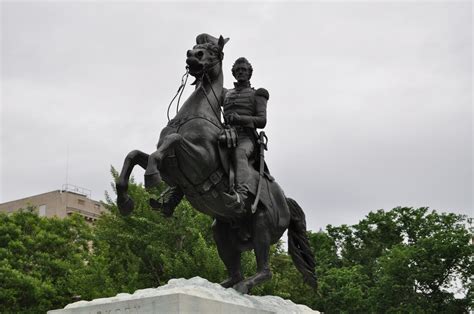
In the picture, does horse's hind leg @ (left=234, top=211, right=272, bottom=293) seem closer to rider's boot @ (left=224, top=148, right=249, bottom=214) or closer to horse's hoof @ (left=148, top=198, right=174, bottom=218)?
rider's boot @ (left=224, top=148, right=249, bottom=214)

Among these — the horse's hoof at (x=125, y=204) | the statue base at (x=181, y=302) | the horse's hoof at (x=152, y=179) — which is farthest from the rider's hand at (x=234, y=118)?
the statue base at (x=181, y=302)

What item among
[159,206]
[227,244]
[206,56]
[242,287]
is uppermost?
[206,56]

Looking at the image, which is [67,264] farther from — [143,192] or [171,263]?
[171,263]

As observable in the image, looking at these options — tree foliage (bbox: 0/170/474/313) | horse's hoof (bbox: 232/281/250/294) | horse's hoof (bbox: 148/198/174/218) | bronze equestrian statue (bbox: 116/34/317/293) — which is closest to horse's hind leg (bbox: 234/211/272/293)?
bronze equestrian statue (bbox: 116/34/317/293)

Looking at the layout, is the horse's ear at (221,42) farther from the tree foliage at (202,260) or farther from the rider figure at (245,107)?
the tree foliage at (202,260)

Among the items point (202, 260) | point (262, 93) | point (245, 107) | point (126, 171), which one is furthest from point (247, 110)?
point (202, 260)

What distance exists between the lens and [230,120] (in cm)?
1194

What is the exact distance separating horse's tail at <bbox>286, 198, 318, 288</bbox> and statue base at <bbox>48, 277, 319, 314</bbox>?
1924 millimetres

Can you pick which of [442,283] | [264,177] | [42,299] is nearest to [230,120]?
[264,177]

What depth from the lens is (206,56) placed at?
38.0 feet

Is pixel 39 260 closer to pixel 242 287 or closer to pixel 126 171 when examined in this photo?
pixel 242 287

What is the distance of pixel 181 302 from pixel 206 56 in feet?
13.1

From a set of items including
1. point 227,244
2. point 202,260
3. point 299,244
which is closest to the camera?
point 227,244

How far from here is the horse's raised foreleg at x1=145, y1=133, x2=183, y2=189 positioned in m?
9.94
